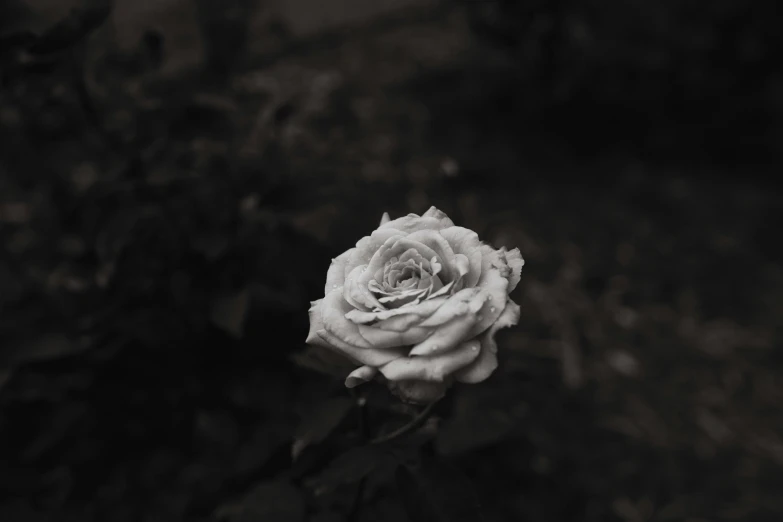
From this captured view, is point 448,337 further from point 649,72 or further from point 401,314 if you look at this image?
point 649,72

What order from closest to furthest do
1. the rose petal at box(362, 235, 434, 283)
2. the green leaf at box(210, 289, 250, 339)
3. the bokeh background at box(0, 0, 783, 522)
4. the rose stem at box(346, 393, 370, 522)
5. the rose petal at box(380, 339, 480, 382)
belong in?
the rose petal at box(380, 339, 480, 382), the rose petal at box(362, 235, 434, 283), the rose stem at box(346, 393, 370, 522), the green leaf at box(210, 289, 250, 339), the bokeh background at box(0, 0, 783, 522)

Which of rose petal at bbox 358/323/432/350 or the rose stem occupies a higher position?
rose petal at bbox 358/323/432/350

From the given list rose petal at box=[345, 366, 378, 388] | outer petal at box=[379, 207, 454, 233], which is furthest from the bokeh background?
outer petal at box=[379, 207, 454, 233]

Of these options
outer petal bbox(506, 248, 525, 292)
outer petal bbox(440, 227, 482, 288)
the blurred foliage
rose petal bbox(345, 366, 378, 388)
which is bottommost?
the blurred foliage

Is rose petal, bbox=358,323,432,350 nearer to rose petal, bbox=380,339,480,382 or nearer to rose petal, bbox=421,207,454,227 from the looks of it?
rose petal, bbox=380,339,480,382

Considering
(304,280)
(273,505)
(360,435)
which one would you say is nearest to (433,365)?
(360,435)
